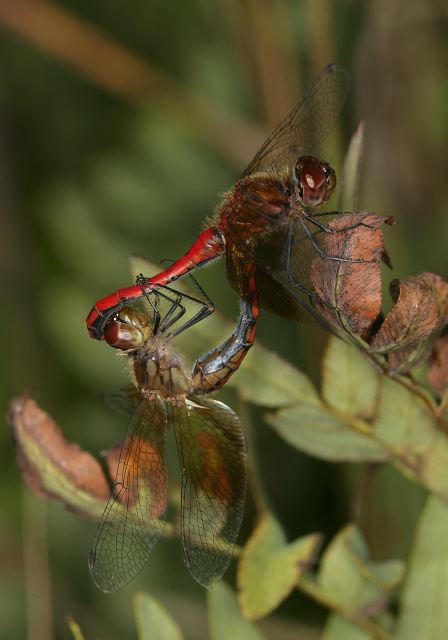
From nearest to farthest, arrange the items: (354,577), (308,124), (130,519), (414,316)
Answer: (414,316) → (354,577) → (130,519) → (308,124)

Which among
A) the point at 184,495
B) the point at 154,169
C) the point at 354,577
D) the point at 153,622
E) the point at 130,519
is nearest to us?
the point at 153,622

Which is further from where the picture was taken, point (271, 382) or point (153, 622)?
point (271, 382)

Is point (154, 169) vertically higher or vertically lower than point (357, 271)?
higher

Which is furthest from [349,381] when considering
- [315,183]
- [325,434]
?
[315,183]

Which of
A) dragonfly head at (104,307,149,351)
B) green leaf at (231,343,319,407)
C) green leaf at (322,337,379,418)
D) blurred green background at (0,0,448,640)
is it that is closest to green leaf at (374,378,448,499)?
green leaf at (322,337,379,418)

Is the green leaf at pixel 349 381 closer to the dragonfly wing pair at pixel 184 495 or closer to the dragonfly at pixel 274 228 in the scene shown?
the dragonfly at pixel 274 228

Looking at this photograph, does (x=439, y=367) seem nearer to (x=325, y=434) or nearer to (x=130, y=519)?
(x=325, y=434)

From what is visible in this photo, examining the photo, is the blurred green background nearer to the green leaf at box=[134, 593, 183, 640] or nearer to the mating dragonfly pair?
the mating dragonfly pair
